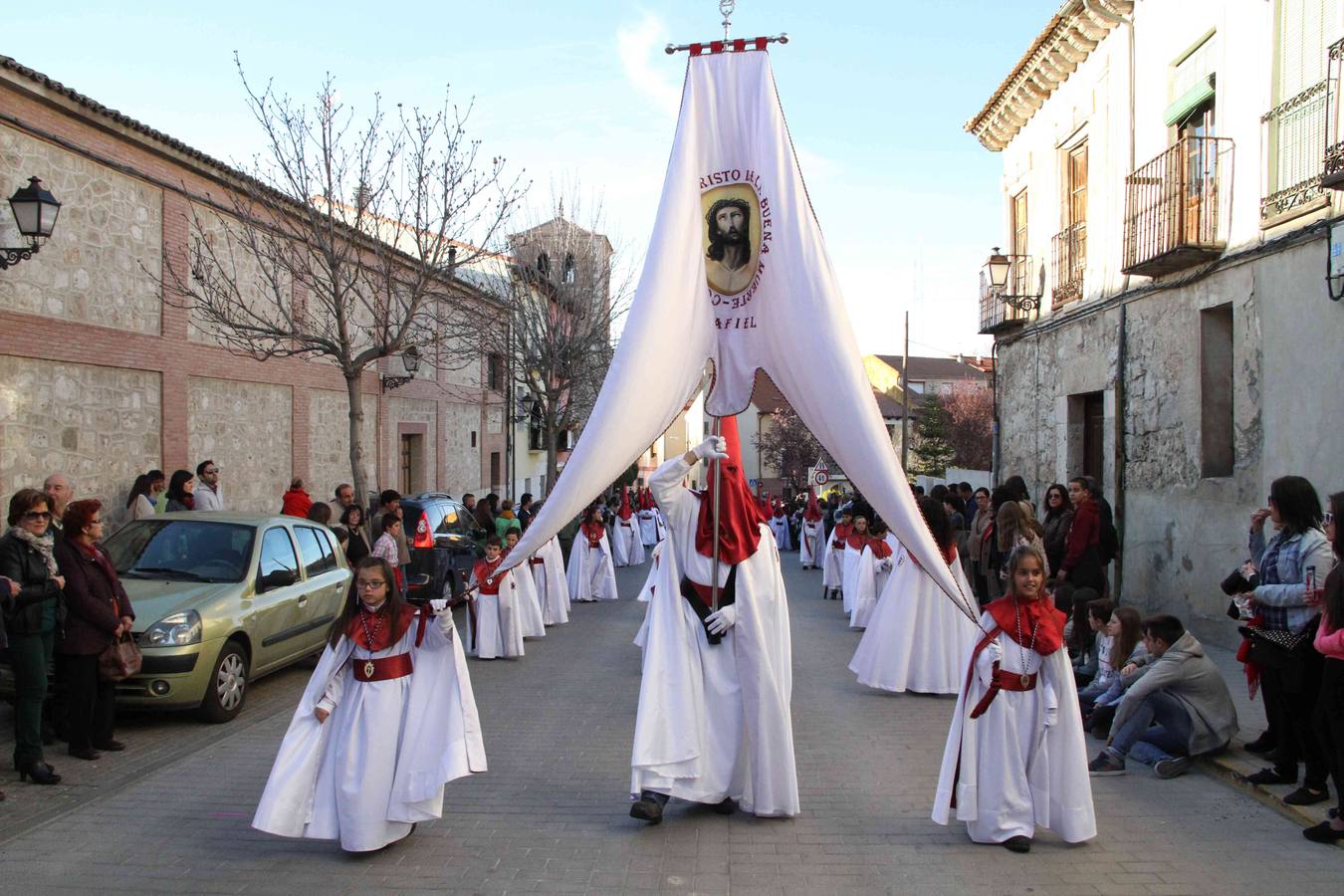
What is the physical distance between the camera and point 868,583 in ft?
44.7

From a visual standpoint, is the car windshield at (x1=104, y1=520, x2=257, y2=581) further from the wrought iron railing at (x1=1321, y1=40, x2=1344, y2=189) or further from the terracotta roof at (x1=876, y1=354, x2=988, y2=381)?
the terracotta roof at (x1=876, y1=354, x2=988, y2=381)

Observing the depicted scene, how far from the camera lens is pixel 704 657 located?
591 cm

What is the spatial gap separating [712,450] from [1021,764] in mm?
2239

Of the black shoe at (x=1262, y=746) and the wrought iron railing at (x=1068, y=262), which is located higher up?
the wrought iron railing at (x=1068, y=262)

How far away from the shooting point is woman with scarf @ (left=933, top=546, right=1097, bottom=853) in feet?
17.6

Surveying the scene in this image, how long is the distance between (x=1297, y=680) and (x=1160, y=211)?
871 cm

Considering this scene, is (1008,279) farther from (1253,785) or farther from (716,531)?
(716,531)

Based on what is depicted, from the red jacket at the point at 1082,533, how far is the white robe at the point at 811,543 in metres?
14.8

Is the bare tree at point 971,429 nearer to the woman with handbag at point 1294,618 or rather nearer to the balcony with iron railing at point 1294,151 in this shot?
the balcony with iron railing at point 1294,151

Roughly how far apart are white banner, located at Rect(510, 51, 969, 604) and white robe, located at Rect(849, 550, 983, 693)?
4.46 metres

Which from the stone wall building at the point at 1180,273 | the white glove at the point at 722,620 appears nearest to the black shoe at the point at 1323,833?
the white glove at the point at 722,620

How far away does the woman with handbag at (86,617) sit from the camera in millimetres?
6926

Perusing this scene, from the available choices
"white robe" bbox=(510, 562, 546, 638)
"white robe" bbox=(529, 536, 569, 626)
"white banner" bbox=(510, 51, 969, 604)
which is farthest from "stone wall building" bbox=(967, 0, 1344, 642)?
"white robe" bbox=(510, 562, 546, 638)

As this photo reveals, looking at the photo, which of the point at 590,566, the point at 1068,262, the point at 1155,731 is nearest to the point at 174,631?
the point at 1155,731
